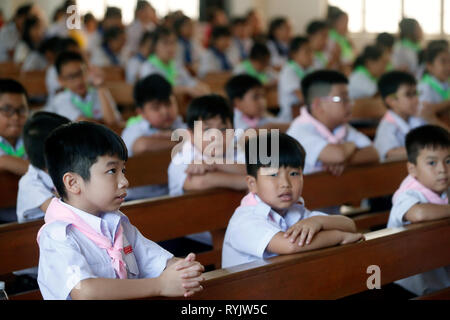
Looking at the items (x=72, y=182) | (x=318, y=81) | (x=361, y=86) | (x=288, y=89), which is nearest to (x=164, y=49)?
(x=288, y=89)

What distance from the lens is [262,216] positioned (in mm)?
2170

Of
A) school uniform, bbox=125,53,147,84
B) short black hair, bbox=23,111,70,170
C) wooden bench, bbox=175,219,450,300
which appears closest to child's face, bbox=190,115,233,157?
short black hair, bbox=23,111,70,170

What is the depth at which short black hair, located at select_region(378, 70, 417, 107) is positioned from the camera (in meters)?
4.12

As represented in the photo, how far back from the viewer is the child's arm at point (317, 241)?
6.44ft

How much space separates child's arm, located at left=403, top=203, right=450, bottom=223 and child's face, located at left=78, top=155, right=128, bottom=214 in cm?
116

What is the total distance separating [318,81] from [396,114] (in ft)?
2.27

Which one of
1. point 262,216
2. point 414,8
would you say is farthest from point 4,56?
point 262,216

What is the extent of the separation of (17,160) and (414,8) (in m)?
8.41

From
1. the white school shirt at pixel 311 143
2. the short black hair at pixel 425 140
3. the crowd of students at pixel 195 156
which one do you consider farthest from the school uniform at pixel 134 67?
the short black hair at pixel 425 140

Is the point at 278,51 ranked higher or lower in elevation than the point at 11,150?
higher

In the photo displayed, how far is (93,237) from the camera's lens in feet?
5.38

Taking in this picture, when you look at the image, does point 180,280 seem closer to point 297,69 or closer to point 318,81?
point 318,81

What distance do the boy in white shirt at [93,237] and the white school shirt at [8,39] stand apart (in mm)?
7640
